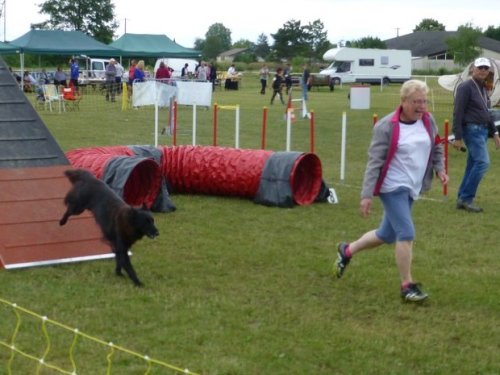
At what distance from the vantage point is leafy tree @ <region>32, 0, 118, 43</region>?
91250mm

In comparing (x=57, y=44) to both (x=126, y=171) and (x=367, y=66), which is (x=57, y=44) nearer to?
(x=367, y=66)

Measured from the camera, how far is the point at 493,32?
10756 centimetres

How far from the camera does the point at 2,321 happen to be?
553 cm

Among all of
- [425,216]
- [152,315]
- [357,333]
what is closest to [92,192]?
[152,315]

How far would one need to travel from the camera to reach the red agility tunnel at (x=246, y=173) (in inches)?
409

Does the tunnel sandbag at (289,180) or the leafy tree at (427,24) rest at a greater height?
the leafy tree at (427,24)

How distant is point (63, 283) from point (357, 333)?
2.39 metres

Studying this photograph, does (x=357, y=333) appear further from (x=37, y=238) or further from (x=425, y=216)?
(x=425, y=216)

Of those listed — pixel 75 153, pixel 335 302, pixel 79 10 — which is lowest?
pixel 335 302

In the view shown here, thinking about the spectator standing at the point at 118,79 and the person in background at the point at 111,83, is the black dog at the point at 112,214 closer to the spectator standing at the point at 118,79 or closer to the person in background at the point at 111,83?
the person in background at the point at 111,83

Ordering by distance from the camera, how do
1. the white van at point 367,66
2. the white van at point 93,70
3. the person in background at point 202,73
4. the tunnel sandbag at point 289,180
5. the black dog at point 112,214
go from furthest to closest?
the white van at point 367,66, the white van at point 93,70, the person in background at point 202,73, the tunnel sandbag at point 289,180, the black dog at point 112,214

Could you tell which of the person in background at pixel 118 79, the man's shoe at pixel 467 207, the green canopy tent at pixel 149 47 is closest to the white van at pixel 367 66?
the green canopy tent at pixel 149 47

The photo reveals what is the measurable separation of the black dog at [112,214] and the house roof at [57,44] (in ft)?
102

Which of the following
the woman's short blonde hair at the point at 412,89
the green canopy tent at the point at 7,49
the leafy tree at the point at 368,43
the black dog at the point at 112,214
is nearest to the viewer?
the woman's short blonde hair at the point at 412,89
